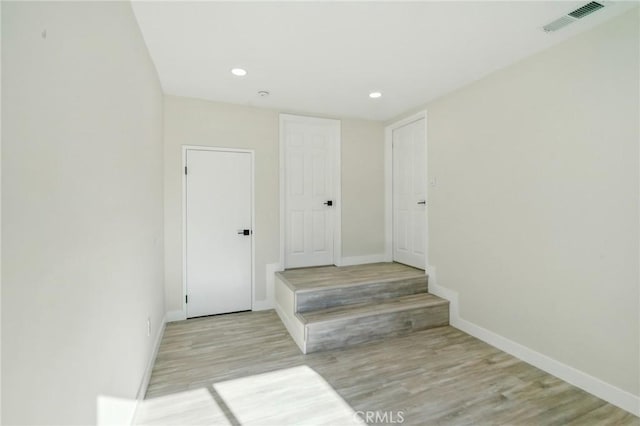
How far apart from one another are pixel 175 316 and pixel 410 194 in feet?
11.2

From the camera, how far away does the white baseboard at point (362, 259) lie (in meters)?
4.21

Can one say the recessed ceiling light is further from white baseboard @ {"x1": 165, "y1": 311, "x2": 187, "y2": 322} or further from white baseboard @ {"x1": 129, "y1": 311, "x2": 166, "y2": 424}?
white baseboard @ {"x1": 165, "y1": 311, "x2": 187, "y2": 322}

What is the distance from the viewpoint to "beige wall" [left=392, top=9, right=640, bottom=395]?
1.90 m

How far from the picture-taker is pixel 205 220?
137 inches

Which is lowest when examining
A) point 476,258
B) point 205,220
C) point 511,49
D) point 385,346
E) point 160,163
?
point 385,346

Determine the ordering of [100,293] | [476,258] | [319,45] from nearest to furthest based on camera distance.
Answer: [100,293], [319,45], [476,258]

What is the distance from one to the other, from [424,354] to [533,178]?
182 centimetres

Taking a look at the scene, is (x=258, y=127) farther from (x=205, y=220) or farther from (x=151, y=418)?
(x=151, y=418)

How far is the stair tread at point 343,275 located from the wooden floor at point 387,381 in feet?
1.96

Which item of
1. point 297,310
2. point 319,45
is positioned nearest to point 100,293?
point 297,310

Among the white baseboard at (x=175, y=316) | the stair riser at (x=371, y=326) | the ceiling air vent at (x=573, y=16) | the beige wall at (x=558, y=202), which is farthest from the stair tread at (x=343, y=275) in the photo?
the ceiling air vent at (x=573, y=16)

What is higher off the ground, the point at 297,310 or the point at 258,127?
the point at 258,127

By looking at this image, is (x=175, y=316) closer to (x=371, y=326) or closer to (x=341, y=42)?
(x=371, y=326)

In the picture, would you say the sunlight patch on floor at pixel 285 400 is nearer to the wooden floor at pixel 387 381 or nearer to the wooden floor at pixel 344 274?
the wooden floor at pixel 387 381
